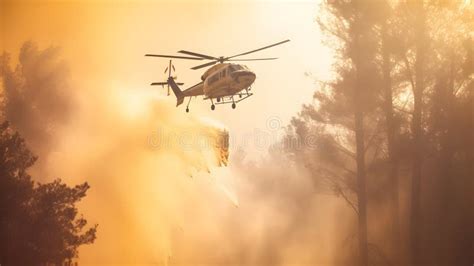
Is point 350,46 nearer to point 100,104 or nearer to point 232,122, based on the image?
point 100,104

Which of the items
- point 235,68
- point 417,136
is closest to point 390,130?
point 417,136

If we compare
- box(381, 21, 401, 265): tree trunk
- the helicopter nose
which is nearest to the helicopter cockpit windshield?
the helicopter nose

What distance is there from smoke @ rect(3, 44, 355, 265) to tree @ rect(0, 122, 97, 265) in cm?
1610

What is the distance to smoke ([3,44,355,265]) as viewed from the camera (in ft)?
145

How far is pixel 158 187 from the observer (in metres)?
46.9

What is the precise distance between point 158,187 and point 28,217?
21.4m

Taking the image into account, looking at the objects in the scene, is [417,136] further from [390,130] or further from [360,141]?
[360,141]

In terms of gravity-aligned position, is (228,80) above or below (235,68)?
below

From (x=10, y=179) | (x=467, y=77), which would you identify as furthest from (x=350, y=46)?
(x=10, y=179)

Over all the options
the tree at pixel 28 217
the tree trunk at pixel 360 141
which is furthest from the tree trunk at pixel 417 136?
the tree at pixel 28 217

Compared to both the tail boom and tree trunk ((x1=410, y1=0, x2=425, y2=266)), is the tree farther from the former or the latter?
tree trunk ((x1=410, y1=0, x2=425, y2=266))

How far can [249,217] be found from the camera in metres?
50.7

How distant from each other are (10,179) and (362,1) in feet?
72.3

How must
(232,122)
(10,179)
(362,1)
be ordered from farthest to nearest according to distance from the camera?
(232,122)
(362,1)
(10,179)
